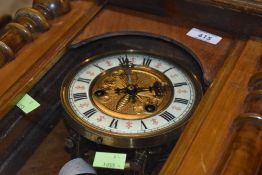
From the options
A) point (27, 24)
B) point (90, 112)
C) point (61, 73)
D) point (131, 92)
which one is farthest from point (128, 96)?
point (27, 24)

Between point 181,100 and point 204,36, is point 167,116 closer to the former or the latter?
point 181,100

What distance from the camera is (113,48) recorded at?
1471mm

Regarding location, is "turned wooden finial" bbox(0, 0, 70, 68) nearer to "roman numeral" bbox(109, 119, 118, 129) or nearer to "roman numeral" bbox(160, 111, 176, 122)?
"roman numeral" bbox(109, 119, 118, 129)

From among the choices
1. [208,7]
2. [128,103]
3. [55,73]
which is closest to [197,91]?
[128,103]

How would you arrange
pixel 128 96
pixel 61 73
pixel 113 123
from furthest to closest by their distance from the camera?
1. pixel 61 73
2. pixel 128 96
3. pixel 113 123

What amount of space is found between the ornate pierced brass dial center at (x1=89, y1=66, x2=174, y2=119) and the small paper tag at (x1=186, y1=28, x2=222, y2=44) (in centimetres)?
18

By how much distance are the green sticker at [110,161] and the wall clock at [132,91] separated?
2cm

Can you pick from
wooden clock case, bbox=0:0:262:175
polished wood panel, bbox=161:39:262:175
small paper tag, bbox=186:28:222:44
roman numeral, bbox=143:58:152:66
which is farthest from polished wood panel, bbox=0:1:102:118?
polished wood panel, bbox=161:39:262:175

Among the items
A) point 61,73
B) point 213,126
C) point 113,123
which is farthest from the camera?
point 61,73

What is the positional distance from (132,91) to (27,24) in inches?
15.5

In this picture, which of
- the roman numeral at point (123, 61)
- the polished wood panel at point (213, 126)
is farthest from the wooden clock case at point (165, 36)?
the roman numeral at point (123, 61)

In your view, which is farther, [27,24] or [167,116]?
[27,24]

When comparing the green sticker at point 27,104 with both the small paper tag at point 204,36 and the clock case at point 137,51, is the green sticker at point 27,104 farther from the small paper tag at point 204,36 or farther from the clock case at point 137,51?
the small paper tag at point 204,36

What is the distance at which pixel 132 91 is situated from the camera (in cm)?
126
